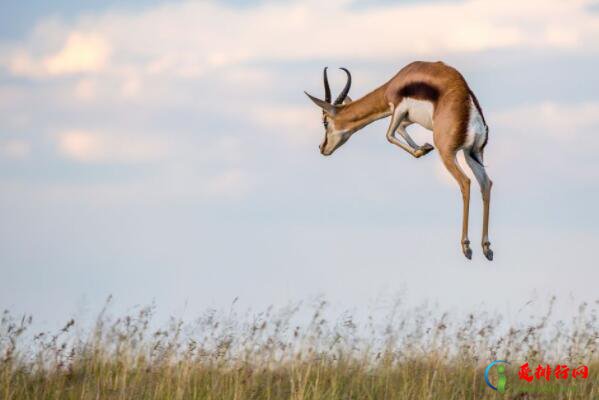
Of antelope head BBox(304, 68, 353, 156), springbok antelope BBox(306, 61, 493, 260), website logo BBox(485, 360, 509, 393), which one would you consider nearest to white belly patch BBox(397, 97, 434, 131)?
springbok antelope BBox(306, 61, 493, 260)

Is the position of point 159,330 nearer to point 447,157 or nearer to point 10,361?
point 10,361

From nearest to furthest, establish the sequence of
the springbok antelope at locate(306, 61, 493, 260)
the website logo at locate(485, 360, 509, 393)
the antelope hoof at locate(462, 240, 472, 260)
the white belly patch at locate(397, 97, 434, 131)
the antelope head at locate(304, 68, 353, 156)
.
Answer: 1. the website logo at locate(485, 360, 509, 393)
2. the antelope hoof at locate(462, 240, 472, 260)
3. the springbok antelope at locate(306, 61, 493, 260)
4. the white belly patch at locate(397, 97, 434, 131)
5. the antelope head at locate(304, 68, 353, 156)

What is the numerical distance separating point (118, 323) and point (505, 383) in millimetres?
5146

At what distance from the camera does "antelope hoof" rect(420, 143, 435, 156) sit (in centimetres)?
1400

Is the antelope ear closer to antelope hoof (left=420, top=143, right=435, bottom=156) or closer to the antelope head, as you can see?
the antelope head

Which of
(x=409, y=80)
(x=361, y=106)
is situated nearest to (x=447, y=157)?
(x=409, y=80)

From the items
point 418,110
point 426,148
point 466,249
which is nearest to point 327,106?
point 418,110

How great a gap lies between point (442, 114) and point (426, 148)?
554 millimetres

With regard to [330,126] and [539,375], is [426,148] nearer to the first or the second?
[330,126]

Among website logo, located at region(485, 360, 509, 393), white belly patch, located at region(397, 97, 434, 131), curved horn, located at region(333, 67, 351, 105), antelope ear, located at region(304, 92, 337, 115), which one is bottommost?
website logo, located at region(485, 360, 509, 393)

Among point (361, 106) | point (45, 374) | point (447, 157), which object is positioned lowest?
point (45, 374)

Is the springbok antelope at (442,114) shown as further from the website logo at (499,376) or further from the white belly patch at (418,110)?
the website logo at (499,376)

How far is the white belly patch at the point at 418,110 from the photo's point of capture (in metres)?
14.3

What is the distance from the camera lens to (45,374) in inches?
467
